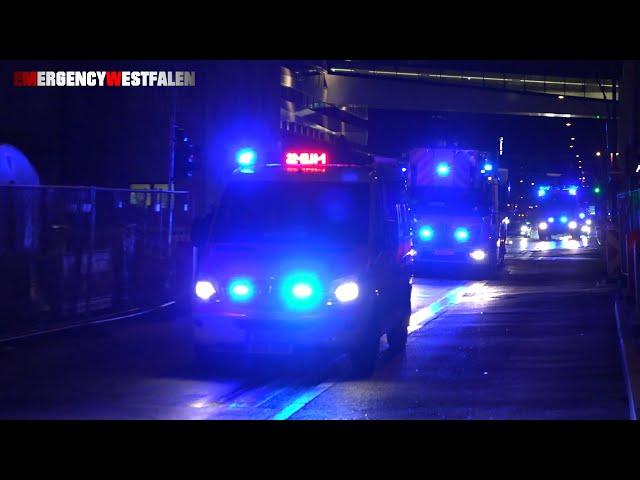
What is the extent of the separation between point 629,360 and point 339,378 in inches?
139

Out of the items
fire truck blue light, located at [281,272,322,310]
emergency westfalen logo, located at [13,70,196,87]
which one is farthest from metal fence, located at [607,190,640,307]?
emergency westfalen logo, located at [13,70,196,87]

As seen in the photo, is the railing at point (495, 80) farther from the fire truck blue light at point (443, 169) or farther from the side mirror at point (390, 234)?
the side mirror at point (390, 234)

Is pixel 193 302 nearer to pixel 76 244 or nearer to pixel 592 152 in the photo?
pixel 76 244

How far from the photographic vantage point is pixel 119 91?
162 feet

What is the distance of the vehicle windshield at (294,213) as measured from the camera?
13.0 m

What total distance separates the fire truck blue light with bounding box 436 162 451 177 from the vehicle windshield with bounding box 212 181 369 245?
777 inches

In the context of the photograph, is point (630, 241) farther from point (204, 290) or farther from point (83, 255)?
point (83, 255)

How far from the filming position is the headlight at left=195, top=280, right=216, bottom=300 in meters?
12.7

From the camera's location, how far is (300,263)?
12383 mm

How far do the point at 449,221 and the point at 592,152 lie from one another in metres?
92.7

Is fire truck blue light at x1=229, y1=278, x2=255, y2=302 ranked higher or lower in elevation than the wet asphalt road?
higher

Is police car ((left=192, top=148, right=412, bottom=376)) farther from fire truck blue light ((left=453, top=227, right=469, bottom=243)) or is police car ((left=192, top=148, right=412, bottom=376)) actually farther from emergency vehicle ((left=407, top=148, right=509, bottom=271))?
emergency vehicle ((left=407, top=148, right=509, bottom=271))

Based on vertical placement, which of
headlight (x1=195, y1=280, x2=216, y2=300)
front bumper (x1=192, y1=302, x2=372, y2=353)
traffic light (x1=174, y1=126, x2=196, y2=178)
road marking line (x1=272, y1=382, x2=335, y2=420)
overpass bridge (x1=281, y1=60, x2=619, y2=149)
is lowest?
road marking line (x1=272, y1=382, x2=335, y2=420)

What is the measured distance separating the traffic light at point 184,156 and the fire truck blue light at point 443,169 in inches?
386
